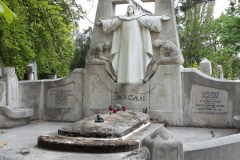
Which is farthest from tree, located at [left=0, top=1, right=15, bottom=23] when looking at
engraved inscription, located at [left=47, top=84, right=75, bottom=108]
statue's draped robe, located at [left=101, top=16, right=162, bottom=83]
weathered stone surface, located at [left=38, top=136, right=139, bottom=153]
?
engraved inscription, located at [left=47, top=84, right=75, bottom=108]

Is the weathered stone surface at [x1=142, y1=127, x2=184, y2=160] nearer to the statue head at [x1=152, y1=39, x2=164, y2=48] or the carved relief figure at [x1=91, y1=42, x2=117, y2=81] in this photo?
the statue head at [x1=152, y1=39, x2=164, y2=48]

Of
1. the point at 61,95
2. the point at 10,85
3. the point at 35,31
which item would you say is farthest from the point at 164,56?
the point at 35,31

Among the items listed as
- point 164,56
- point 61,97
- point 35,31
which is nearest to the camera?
point 164,56

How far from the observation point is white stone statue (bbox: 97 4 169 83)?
8.84 m

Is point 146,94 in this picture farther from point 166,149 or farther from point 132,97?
point 166,149

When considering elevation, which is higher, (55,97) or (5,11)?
(5,11)

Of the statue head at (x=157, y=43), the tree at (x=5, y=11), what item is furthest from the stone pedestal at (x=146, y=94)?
the tree at (x=5, y=11)

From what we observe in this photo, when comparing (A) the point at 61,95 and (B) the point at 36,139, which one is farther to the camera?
(A) the point at 61,95

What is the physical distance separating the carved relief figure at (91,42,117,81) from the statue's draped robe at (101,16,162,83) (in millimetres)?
211

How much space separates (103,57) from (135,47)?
3.21 ft

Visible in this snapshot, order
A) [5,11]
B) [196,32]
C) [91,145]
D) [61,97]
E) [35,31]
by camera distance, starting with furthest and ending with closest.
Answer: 1. [196,32]
2. [35,31]
3. [61,97]
4. [91,145]
5. [5,11]

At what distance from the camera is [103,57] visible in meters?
9.30

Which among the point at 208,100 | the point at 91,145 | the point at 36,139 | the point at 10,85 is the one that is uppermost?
the point at 10,85

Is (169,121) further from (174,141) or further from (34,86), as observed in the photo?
(174,141)
